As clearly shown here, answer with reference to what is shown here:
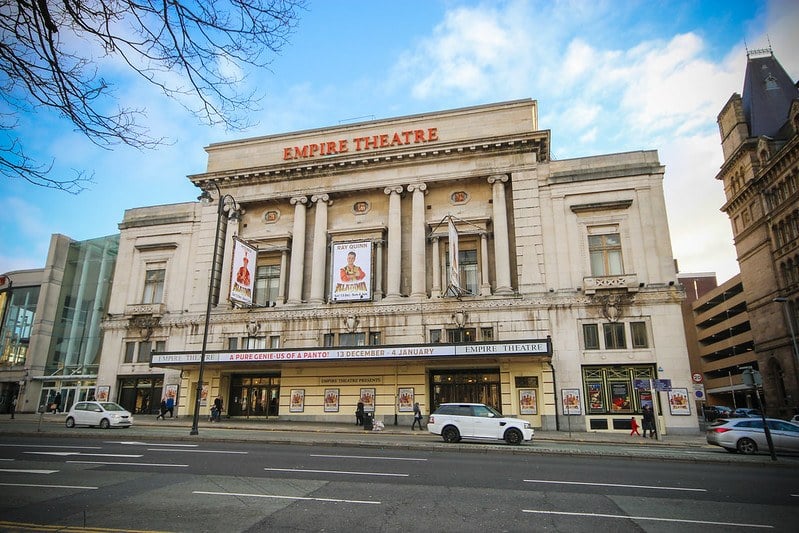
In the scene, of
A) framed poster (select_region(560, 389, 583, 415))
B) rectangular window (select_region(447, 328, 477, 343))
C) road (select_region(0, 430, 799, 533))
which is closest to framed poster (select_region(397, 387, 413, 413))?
rectangular window (select_region(447, 328, 477, 343))

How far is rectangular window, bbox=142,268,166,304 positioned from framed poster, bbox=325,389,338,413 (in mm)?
15869

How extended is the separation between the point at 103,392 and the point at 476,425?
2953 centimetres

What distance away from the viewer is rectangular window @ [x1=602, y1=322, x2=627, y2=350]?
93.4 feet

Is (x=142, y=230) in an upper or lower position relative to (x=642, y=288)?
upper

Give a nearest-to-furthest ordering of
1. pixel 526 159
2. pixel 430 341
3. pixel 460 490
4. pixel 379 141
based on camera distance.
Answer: pixel 460 490 < pixel 430 341 < pixel 526 159 < pixel 379 141

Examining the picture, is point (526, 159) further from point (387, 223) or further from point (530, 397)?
point (530, 397)

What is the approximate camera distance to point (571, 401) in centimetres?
2788

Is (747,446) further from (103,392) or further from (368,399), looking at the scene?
(103,392)

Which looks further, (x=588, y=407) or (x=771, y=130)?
(x=771, y=130)

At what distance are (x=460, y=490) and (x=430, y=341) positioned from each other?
800 inches

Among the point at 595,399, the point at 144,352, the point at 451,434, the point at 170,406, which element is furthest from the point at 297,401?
the point at 595,399

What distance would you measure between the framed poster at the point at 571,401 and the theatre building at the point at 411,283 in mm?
83

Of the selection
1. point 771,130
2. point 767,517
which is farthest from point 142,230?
point 771,130

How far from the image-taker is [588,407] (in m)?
27.9
